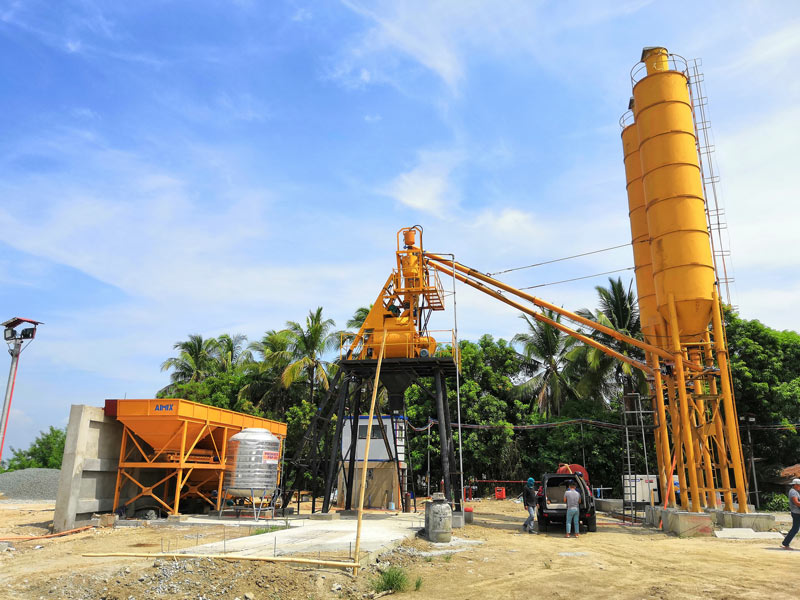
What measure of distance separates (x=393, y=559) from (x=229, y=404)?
32313 millimetres

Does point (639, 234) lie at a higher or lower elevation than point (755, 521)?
higher

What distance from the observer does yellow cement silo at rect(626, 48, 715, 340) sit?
61.6 feet

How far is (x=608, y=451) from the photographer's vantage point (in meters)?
32.8

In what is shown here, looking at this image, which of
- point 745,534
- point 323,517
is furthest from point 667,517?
point 323,517

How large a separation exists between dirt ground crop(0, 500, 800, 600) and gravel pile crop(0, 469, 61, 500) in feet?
88.1

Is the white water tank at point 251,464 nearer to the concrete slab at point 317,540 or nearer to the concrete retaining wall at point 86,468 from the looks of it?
the concrete slab at point 317,540

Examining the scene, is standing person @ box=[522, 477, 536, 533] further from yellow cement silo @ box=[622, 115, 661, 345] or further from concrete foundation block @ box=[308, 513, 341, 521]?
yellow cement silo @ box=[622, 115, 661, 345]

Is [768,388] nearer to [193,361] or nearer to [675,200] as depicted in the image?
[675,200]

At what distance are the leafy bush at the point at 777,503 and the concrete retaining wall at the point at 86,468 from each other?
28.6 m

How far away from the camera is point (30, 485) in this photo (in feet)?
125

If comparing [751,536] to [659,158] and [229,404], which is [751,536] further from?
[229,404]

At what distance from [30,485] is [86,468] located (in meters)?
26.1

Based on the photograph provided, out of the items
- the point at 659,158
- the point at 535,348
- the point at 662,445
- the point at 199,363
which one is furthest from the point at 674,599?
the point at 199,363

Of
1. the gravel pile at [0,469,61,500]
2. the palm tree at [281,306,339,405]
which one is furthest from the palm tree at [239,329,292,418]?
the gravel pile at [0,469,61,500]
